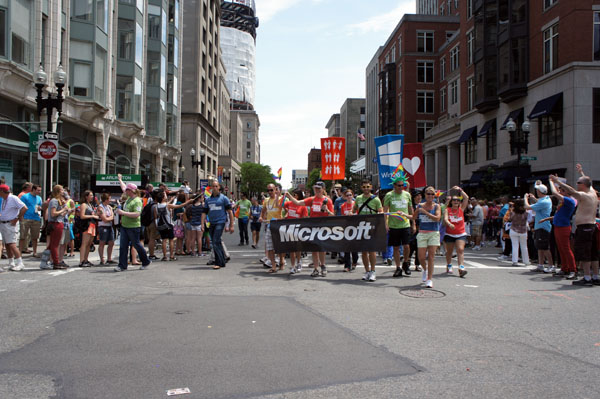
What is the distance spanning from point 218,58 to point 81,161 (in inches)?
1910

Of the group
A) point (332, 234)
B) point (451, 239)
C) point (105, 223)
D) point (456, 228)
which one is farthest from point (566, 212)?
point (105, 223)

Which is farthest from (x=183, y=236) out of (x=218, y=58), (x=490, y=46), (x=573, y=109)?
(x=218, y=58)

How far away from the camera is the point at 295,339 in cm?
552

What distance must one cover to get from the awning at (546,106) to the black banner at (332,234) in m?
20.4

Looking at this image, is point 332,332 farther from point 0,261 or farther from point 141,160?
point 141,160

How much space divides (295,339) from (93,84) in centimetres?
→ 2346

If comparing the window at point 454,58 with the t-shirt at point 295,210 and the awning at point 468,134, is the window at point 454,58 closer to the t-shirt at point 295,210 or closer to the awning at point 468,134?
the awning at point 468,134

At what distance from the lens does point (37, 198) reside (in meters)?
13.4

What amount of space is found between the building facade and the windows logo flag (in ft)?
39.2

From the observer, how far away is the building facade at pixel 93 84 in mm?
18656

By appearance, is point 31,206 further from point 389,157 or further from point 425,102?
point 425,102

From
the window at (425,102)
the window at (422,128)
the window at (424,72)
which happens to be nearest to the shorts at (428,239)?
the window at (422,128)

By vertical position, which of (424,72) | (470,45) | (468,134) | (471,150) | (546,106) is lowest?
(471,150)

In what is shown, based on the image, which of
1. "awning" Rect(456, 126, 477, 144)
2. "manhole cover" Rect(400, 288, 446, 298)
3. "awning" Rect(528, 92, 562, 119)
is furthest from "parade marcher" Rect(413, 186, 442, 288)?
"awning" Rect(456, 126, 477, 144)
